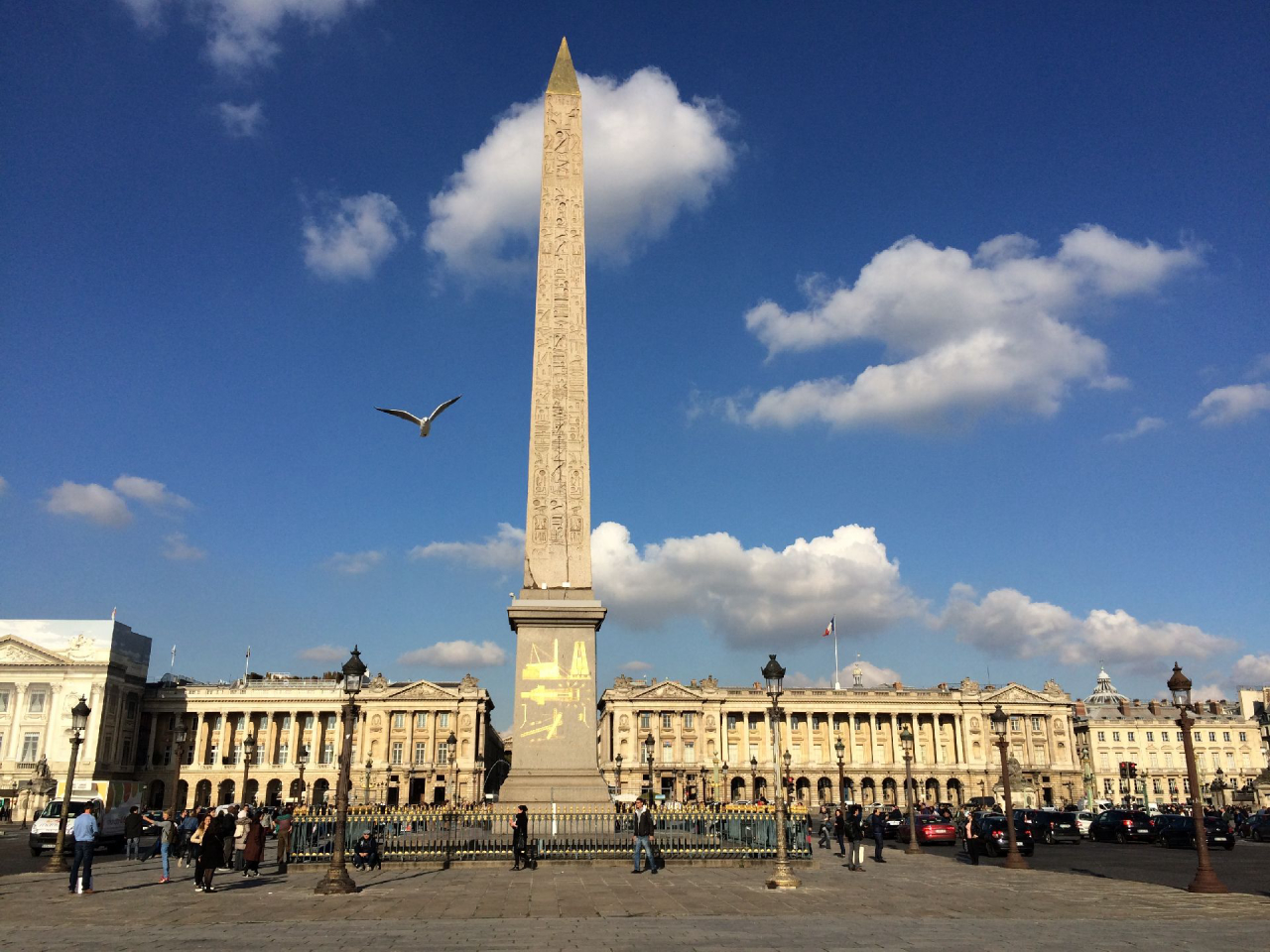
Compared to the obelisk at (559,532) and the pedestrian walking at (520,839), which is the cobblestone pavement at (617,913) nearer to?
the pedestrian walking at (520,839)

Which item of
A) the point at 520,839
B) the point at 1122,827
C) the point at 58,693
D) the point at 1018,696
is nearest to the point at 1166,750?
the point at 1018,696

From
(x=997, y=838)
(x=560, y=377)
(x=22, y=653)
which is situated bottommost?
(x=997, y=838)

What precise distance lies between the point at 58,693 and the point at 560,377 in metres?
79.0

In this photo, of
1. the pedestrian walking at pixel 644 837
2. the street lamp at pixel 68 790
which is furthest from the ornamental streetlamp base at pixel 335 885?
the street lamp at pixel 68 790

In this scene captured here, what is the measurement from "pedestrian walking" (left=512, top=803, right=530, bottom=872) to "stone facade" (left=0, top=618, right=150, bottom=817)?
74866 millimetres

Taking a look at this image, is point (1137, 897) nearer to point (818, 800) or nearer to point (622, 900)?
point (622, 900)

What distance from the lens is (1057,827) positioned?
42500 millimetres

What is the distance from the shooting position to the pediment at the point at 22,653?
8512 cm

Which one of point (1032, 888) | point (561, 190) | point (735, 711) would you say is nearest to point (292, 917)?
point (1032, 888)

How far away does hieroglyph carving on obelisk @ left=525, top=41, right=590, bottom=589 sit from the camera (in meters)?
24.7

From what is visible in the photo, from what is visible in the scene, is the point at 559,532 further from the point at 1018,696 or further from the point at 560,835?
the point at 1018,696

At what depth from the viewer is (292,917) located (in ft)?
48.1

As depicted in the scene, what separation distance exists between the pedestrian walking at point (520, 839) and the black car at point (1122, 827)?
3274 centimetres

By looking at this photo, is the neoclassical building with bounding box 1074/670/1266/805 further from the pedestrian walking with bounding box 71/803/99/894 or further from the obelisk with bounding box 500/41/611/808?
the pedestrian walking with bounding box 71/803/99/894
